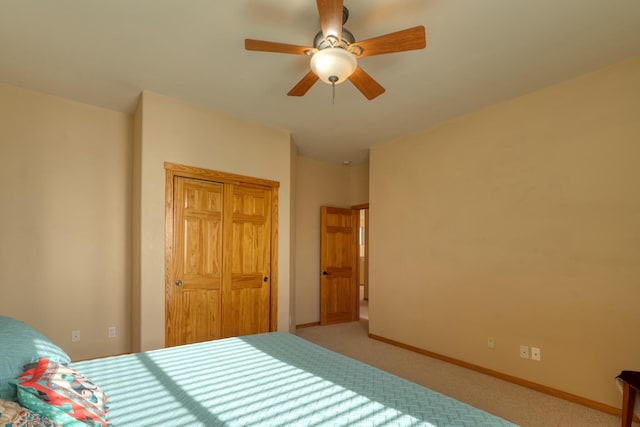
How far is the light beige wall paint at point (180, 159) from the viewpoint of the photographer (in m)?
3.23

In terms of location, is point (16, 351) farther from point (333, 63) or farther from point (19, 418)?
point (333, 63)

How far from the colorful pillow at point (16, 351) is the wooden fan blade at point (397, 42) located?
7.39ft

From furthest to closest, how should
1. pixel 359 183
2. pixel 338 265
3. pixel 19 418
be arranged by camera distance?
pixel 359 183 < pixel 338 265 < pixel 19 418

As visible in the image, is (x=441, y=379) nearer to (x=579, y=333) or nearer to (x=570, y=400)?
(x=570, y=400)

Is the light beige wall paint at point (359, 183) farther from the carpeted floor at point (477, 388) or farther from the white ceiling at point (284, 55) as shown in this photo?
the carpeted floor at point (477, 388)

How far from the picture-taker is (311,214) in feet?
18.1

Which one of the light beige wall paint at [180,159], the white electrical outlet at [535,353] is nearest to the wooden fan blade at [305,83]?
the light beige wall paint at [180,159]

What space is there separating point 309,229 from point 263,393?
4.00 meters

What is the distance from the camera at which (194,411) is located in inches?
53.1

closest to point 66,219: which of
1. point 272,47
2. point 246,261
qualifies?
point 246,261

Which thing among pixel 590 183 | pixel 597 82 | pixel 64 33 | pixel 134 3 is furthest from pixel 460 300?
pixel 64 33

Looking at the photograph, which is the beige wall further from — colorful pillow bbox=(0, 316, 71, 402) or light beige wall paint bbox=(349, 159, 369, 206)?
colorful pillow bbox=(0, 316, 71, 402)

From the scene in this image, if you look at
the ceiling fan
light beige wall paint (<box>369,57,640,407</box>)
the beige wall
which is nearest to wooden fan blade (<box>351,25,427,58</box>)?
the ceiling fan

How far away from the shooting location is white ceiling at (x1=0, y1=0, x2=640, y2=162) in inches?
82.1
